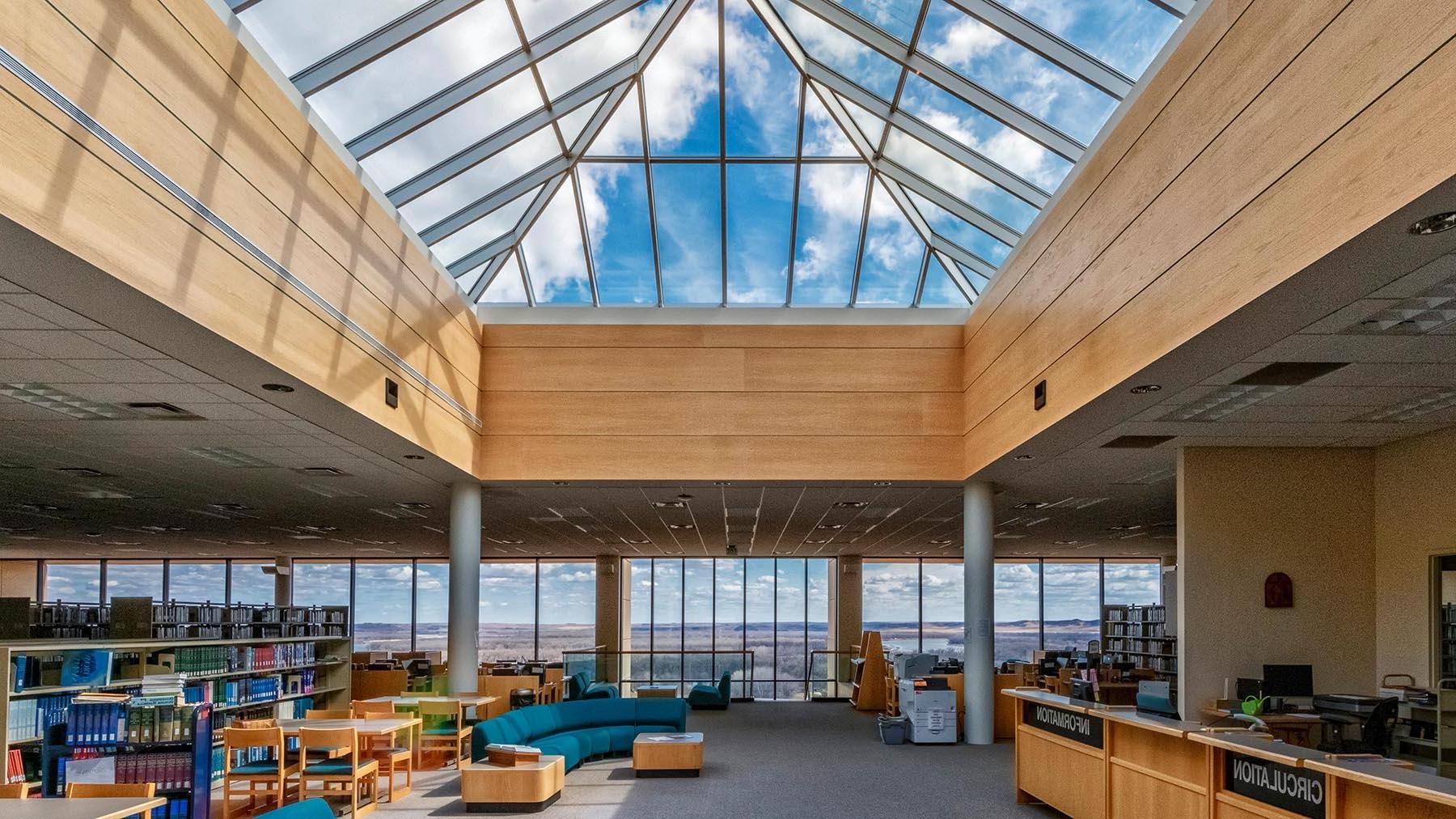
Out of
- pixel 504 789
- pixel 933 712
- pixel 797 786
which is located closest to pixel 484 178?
pixel 504 789

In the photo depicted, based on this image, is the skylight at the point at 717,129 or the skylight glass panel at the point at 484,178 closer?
the skylight at the point at 717,129

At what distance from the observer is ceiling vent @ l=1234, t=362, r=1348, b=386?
7.94m

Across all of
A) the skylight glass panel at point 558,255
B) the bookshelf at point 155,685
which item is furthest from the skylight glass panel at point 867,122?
the bookshelf at point 155,685

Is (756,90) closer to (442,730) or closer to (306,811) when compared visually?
(442,730)

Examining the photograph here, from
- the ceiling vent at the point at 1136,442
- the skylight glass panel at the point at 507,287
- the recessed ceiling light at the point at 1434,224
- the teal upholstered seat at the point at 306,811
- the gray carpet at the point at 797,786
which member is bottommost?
the gray carpet at the point at 797,786

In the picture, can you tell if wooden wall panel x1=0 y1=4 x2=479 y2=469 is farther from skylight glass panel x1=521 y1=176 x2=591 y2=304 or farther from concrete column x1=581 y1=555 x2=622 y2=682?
concrete column x1=581 y1=555 x2=622 y2=682

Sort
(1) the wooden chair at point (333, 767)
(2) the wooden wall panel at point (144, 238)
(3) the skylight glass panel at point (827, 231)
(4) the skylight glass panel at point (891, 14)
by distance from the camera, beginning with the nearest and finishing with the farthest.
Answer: (2) the wooden wall panel at point (144, 238), (1) the wooden chair at point (333, 767), (4) the skylight glass panel at point (891, 14), (3) the skylight glass panel at point (827, 231)

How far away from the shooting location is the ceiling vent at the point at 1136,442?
11164 mm

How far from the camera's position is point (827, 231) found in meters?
13.7

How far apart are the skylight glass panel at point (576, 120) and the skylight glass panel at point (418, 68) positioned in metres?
2.12

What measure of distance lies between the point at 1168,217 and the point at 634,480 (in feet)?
27.5

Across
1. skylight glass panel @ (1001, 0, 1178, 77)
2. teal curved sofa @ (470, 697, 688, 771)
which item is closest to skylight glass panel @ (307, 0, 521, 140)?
skylight glass panel @ (1001, 0, 1178, 77)

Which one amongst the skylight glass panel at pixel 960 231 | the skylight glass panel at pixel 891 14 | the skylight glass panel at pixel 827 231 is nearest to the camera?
the skylight glass panel at pixel 891 14

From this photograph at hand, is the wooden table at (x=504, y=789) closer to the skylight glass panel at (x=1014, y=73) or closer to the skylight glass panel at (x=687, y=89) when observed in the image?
the skylight glass panel at (x=687, y=89)
